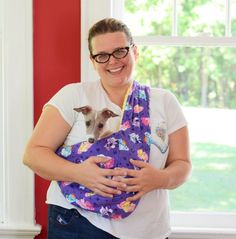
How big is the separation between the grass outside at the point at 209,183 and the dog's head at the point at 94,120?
0.83 metres

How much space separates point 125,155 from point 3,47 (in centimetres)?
91

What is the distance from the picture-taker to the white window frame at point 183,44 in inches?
84.1

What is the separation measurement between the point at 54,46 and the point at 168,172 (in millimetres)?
881

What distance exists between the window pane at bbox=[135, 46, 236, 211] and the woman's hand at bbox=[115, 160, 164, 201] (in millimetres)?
804

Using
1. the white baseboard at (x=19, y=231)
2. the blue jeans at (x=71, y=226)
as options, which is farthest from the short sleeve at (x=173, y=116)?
the white baseboard at (x=19, y=231)

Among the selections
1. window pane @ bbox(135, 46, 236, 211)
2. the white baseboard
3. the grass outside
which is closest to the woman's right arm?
the white baseboard

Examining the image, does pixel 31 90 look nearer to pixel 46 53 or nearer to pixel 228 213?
Answer: pixel 46 53

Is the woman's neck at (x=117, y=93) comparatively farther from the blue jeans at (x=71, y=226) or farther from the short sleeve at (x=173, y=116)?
the blue jeans at (x=71, y=226)

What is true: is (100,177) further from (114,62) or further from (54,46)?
(54,46)

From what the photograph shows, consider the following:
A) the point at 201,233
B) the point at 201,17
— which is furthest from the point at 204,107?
the point at 201,233

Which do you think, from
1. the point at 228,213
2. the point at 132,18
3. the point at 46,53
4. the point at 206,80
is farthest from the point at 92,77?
the point at 228,213

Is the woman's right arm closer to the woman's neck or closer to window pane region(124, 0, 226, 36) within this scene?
the woman's neck

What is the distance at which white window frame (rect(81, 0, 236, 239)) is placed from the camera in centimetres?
214

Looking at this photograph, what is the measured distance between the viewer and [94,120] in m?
1.65
